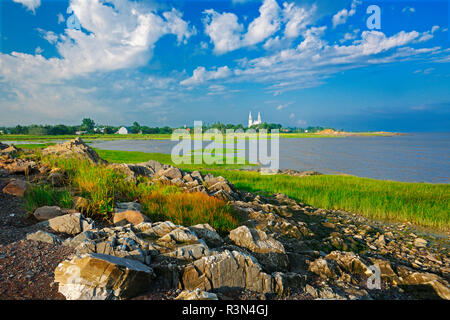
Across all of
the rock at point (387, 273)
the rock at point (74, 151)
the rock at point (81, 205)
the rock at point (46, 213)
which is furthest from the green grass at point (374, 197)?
the rock at point (46, 213)

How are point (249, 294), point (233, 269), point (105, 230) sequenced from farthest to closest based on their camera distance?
point (105, 230) < point (233, 269) < point (249, 294)

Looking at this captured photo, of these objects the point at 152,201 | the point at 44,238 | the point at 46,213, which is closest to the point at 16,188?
the point at 46,213

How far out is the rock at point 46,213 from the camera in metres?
5.92

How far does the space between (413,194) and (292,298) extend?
1738cm

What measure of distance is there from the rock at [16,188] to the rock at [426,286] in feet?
34.8

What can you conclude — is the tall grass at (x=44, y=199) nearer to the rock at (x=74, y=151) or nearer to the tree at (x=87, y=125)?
the rock at (x=74, y=151)

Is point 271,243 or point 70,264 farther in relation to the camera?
point 271,243

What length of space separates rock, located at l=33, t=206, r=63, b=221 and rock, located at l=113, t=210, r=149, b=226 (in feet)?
4.68

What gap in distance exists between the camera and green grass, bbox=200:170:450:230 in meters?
Result: 12.2

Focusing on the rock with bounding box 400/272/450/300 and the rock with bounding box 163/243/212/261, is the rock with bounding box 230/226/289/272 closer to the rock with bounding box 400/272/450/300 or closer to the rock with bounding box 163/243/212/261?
the rock with bounding box 163/243/212/261

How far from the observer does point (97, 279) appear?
3242mm

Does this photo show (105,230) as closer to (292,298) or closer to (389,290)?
(292,298)

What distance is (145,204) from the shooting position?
747 centimetres

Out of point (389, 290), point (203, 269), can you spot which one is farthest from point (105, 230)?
point (389, 290)
